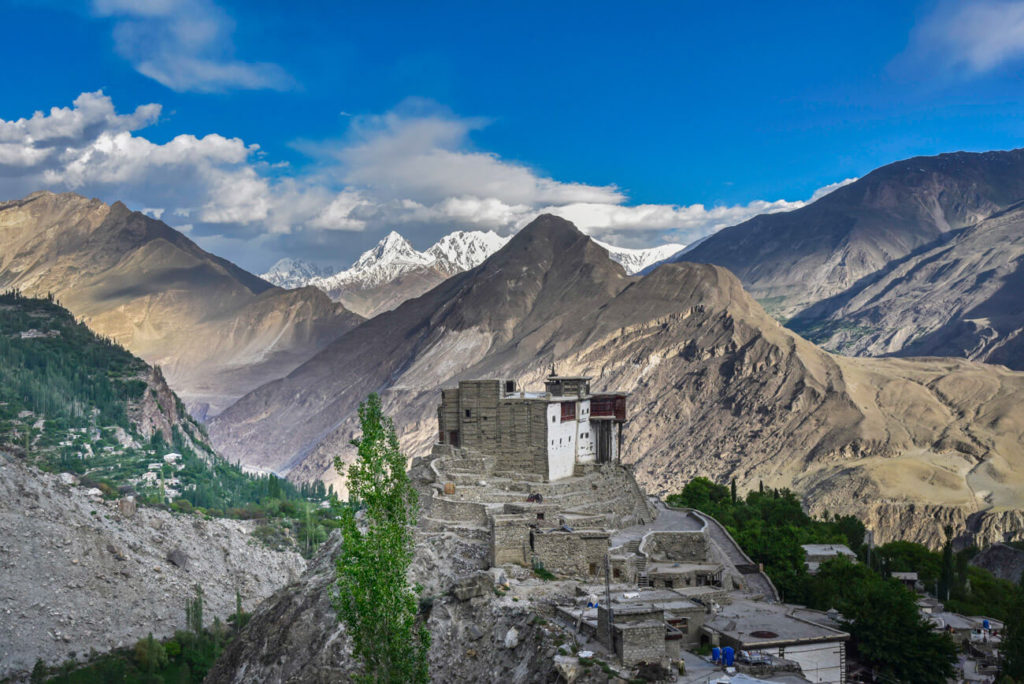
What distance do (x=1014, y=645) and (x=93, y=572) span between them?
2417 inches

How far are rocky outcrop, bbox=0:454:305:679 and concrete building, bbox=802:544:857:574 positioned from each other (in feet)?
151

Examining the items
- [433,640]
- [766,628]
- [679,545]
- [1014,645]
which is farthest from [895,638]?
[433,640]

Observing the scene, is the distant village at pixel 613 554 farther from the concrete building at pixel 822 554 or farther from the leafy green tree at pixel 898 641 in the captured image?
the leafy green tree at pixel 898 641

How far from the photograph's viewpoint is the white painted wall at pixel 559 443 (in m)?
52.7

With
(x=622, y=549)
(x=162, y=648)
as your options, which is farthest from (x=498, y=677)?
(x=162, y=648)

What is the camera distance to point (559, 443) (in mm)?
54125

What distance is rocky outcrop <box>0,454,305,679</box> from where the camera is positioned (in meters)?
60.8

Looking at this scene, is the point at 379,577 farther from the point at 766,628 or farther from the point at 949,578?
the point at 949,578

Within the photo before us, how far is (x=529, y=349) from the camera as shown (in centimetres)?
17075

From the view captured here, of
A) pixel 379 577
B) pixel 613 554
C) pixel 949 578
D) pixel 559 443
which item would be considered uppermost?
pixel 559 443

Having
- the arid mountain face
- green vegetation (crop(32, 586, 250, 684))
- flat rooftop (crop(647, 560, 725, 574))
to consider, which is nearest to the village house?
flat rooftop (crop(647, 560, 725, 574))

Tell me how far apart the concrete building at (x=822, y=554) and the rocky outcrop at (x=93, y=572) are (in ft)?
151

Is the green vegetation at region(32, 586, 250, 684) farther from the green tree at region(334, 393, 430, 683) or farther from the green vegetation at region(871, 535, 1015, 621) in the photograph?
the green vegetation at region(871, 535, 1015, 621)

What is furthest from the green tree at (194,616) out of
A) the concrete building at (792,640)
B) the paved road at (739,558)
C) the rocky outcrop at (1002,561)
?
the rocky outcrop at (1002,561)
